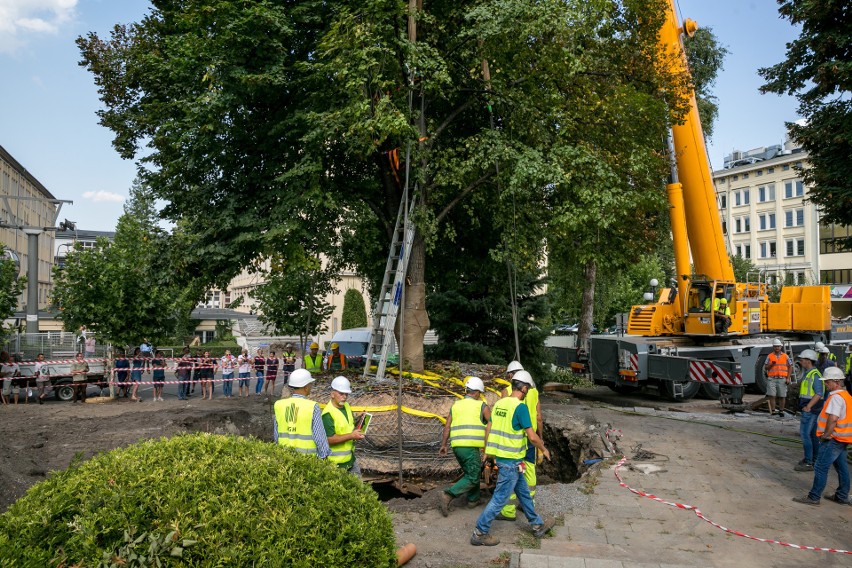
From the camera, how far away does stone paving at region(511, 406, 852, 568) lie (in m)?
6.50

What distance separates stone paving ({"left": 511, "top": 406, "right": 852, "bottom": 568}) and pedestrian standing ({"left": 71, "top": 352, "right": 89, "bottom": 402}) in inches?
579

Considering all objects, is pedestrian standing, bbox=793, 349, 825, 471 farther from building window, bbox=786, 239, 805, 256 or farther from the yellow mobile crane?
building window, bbox=786, 239, 805, 256

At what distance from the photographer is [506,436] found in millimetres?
7176

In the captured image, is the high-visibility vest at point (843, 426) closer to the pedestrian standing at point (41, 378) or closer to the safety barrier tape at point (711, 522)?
the safety barrier tape at point (711, 522)

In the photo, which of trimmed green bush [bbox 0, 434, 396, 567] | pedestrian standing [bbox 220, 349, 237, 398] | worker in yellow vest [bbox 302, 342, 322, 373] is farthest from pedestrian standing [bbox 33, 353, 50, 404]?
trimmed green bush [bbox 0, 434, 396, 567]

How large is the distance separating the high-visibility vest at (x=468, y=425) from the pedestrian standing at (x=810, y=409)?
15.4 ft

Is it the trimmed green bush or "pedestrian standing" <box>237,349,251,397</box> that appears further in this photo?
"pedestrian standing" <box>237,349,251,397</box>

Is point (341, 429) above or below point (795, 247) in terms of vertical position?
below

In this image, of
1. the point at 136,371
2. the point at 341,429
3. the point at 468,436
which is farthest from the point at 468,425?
the point at 136,371

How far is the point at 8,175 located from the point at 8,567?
56.2m

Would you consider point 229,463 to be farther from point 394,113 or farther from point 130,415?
point 130,415

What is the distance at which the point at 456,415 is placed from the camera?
330 inches

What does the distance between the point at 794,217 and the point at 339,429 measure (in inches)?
2211

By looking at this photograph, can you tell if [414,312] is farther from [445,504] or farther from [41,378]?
[41,378]
